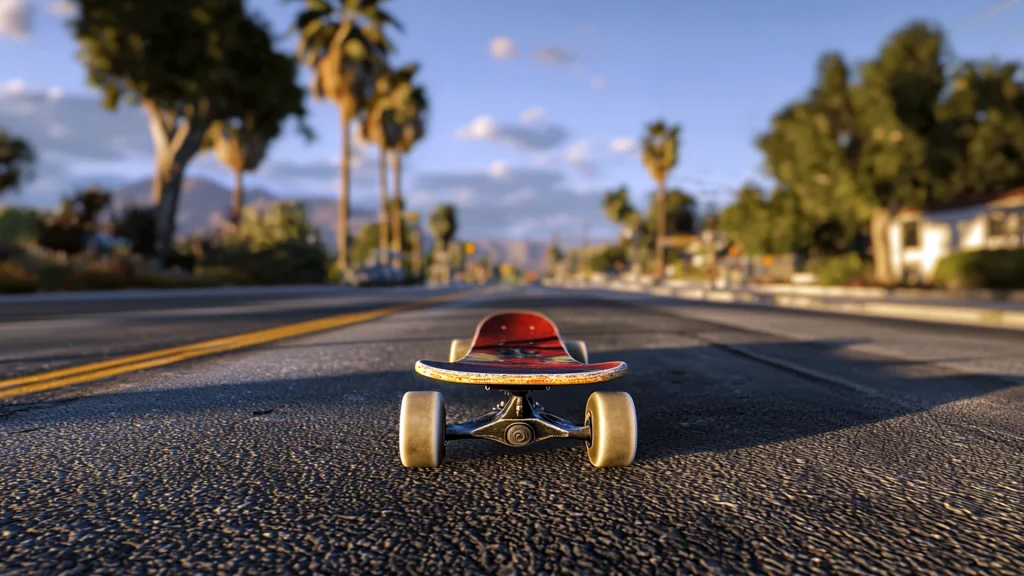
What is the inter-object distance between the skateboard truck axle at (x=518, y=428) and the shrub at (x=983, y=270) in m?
27.0

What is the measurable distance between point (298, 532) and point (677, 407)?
2.68m

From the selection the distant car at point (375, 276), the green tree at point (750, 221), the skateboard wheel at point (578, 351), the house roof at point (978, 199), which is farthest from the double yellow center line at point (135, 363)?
the green tree at point (750, 221)

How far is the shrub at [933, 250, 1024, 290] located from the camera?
23141mm

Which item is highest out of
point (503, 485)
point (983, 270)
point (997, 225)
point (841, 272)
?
point (997, 225)

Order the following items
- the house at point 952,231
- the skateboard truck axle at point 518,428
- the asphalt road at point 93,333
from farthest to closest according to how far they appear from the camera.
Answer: the house at point 952,231, the asphalt road at point 93,333, the skateboard truck axle at point 518,428

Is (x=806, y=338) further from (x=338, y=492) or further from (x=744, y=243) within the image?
(x=744, y=243)

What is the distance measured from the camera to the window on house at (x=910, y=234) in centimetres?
3647

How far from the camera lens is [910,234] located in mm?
36938

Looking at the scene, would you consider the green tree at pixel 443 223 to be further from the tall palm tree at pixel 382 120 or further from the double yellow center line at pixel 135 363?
the double yellow center line at pixel 135 363

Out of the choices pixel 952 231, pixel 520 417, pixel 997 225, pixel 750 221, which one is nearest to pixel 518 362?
pixel 520 417

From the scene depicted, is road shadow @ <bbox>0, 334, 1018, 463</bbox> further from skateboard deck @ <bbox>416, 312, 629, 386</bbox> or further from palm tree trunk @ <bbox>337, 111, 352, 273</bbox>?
palm tree trunk @ <bbox>337, 111, 352, 273</bbox>

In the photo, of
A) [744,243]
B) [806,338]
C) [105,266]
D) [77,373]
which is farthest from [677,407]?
[744,243]

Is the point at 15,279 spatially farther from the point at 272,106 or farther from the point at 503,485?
the point at 503,485

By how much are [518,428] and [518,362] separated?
17.0 inches
